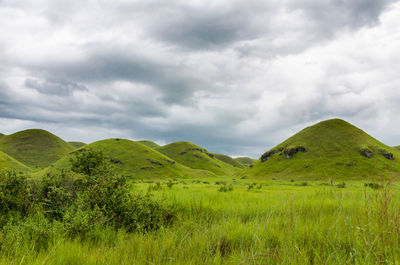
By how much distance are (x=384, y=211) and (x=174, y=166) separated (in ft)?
516

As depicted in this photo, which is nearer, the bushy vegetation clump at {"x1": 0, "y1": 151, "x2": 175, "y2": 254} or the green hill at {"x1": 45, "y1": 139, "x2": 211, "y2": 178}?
the bushy vegetation clump at {"x1": 0, "y1": 151, "x2": 175, "y2": 254}

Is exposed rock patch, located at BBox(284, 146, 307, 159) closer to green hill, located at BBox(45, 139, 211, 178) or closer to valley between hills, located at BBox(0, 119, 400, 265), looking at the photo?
green hill, located at BBox(45, 139, 211, 178)

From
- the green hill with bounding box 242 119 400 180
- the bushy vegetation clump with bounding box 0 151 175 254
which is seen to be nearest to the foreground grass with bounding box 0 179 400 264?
the bushy vegetation clump with bounding box 0 151 175 254

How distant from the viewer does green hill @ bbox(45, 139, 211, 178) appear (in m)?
132

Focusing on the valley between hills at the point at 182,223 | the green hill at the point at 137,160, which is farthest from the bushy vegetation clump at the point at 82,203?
the green hill at the point at 137,160

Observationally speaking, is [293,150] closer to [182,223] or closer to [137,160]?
[137,160]

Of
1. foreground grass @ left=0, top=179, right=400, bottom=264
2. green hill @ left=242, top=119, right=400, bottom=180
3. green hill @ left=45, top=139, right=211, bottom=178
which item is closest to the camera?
foreground grass @ left=0, top=179, right=400, bottom=264

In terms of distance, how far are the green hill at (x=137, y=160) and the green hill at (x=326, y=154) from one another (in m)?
52.4

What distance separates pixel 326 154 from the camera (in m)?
120

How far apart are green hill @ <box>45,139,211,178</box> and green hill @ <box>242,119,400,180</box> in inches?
2064

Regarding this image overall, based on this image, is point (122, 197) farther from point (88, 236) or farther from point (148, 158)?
point (148, 158)

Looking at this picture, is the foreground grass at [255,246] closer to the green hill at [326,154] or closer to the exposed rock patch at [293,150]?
the green hill at [326,154]

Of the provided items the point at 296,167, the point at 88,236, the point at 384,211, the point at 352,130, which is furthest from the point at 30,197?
the point at 352,130

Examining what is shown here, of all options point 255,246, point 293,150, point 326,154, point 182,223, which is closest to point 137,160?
point 293,150
